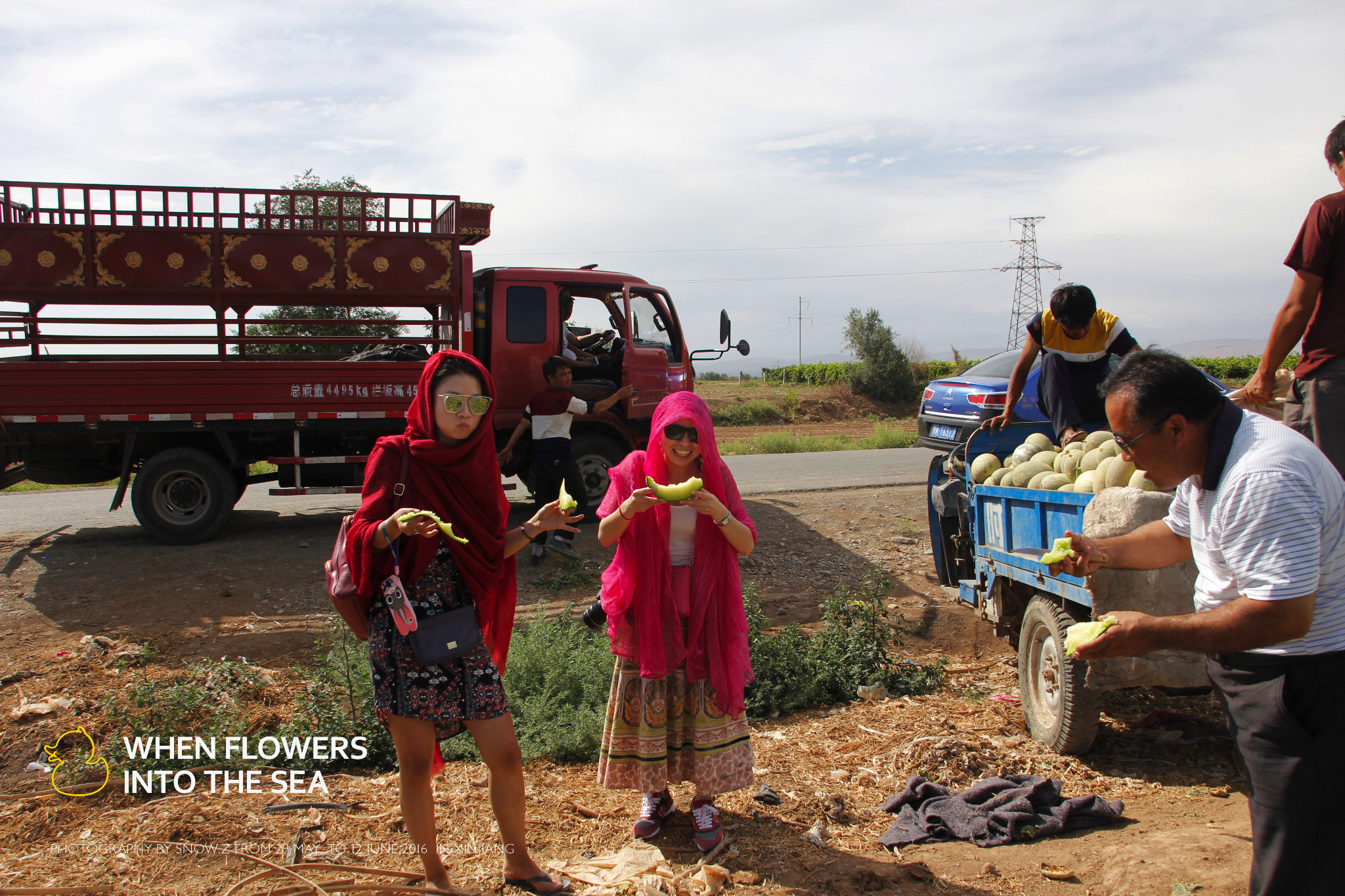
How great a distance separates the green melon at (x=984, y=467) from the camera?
17.9 feet

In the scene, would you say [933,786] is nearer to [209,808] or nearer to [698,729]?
[698,729]

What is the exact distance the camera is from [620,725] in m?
3.42

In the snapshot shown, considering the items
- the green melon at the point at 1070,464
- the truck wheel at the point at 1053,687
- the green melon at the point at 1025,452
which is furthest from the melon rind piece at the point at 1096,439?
the truck wheel at the point at 1053,687

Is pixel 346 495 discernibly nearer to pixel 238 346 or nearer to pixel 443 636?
pixel 238 346

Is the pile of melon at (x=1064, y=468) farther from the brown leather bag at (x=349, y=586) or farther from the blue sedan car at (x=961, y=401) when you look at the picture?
the brown leather bag at (x=349, y=586)

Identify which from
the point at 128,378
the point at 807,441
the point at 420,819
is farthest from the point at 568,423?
the point at 807,441

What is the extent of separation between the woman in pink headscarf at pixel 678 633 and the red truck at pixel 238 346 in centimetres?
581

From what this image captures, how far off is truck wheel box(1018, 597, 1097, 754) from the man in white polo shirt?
5.84 ft

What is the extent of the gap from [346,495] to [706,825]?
986 cm

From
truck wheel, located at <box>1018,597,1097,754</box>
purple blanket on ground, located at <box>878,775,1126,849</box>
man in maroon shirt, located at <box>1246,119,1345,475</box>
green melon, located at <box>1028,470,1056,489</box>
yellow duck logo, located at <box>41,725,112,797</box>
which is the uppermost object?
man in maroon shirt, located at <box>1246,119,1345,475</box>

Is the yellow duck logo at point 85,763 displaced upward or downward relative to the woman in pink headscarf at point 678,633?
downward

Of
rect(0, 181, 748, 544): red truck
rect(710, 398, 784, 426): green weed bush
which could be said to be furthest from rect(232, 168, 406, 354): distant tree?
rect(710, 398, 784, 426): green weed bush

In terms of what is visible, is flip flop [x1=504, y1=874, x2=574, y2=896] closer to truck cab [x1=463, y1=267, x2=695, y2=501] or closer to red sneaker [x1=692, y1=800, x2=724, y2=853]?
red sneaker [x1=692, y1=800, x2=724, y2=853]

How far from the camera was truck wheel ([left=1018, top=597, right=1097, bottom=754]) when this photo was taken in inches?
154
